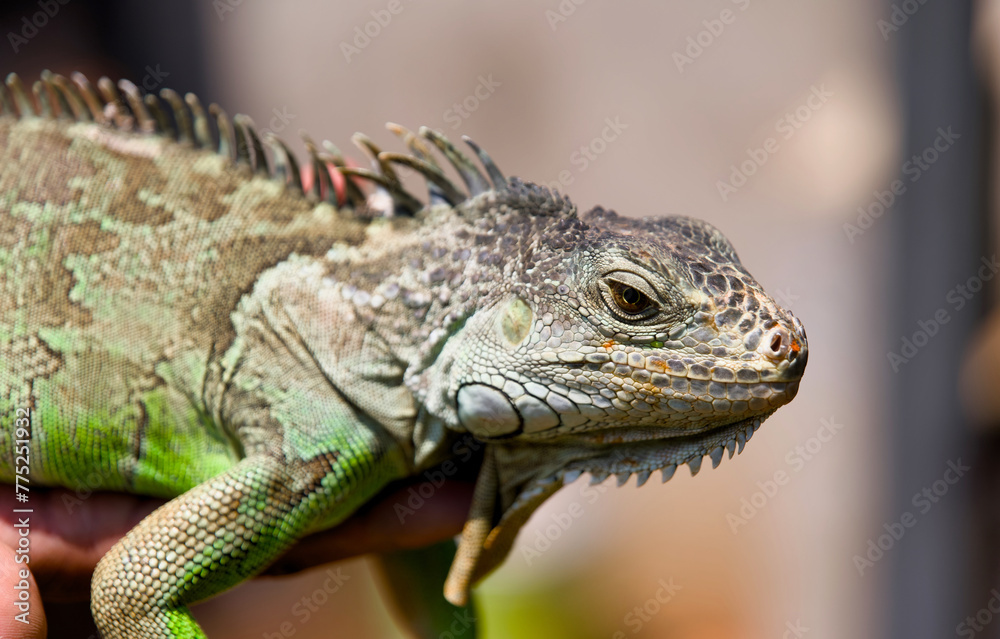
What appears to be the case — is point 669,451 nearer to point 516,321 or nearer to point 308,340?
point 516,321

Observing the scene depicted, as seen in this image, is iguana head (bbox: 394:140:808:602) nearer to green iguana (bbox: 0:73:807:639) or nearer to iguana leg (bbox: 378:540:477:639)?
green iguana (bbox: 0:73:807:639)

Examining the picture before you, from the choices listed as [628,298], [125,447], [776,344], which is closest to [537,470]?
[628,298]

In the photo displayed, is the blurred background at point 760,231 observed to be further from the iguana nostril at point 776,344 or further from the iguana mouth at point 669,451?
the iguana nostril at point 776,344

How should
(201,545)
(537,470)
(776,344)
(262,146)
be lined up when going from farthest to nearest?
(262,146), (537,470), (201,545), (776,344)

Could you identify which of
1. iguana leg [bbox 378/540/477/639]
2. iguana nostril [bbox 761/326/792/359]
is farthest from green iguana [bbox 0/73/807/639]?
iguana leg [bbox 378/540/477/639]

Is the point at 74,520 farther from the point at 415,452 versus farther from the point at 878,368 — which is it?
the point at 878,368

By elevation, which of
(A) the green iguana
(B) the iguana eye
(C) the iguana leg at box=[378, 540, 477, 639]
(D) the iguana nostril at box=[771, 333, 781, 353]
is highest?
(D) the iguana nostril at box=[771, 333, 781, 353]

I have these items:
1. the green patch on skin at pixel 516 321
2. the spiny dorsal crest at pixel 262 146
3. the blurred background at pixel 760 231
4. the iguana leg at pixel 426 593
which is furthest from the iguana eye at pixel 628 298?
the blurred background at pixel 760 231
